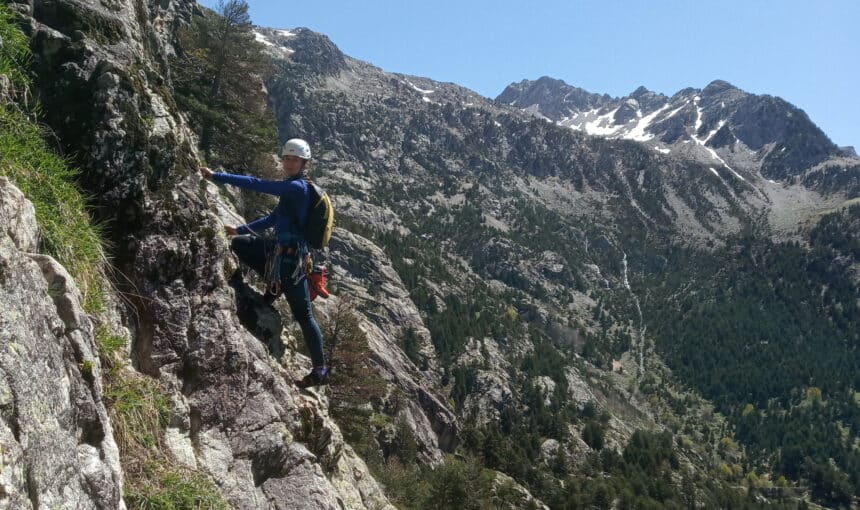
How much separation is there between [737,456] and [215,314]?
211892mm

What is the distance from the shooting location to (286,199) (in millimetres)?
8398

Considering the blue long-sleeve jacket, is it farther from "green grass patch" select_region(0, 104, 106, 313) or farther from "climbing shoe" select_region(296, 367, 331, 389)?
"climbing shoe" select_region(296, 367, 331, 389)

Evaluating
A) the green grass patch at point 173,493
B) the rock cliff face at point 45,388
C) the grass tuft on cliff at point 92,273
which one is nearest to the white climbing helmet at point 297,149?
the grass tuft on cliff at point 92,273

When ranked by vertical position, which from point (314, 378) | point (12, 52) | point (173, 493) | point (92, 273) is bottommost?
Answer: point (314, 378)

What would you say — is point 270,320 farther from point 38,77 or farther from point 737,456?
point 737,456

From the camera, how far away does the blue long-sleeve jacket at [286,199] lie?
8258 mm

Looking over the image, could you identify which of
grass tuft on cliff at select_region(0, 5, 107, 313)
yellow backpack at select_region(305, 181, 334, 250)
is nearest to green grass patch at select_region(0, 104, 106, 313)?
grass tuft on cliff at select_region(0, 5, 107, 313)

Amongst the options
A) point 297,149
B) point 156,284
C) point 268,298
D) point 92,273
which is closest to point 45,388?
point 92,273

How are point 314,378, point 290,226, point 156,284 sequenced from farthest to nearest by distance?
1. point 314,378
2. point 290,226
3. point 156,284

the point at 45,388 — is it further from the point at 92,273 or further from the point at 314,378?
the point at 314,378

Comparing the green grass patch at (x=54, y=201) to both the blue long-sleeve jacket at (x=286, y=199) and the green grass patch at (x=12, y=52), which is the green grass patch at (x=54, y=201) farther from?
the blue long-sleeve jacket at (x=286, y=199)

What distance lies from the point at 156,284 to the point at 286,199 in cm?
231

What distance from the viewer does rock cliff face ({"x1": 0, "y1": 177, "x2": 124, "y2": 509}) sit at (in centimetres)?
335

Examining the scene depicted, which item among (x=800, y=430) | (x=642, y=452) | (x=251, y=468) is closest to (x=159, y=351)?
(x=251, y=468)
